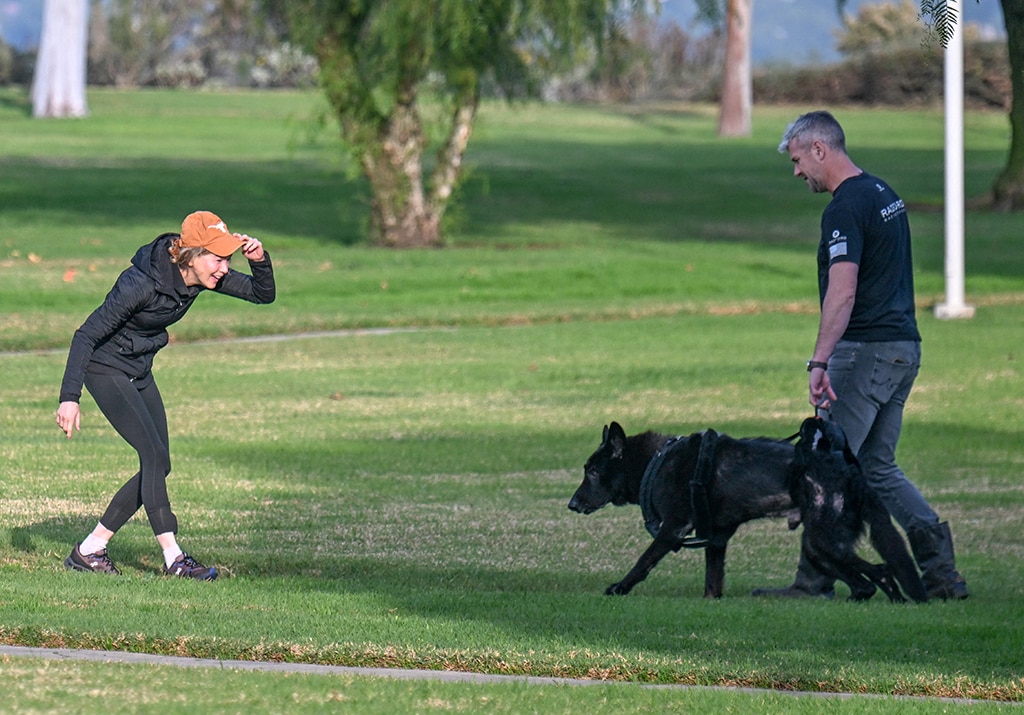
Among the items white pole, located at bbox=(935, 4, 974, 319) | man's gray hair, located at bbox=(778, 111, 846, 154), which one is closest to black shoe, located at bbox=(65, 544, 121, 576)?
man's gray hair, located at bbox=(778, 111, 846, 154)

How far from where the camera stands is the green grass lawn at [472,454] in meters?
6.33

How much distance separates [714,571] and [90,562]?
3102 mm

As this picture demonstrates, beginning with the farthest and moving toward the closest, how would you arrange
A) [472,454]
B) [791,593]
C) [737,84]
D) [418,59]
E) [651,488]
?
[737,84] < [418,59] < [472,454] < [791,593] < [651,488]

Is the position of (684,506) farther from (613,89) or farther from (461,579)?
(613,89)

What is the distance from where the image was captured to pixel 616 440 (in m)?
8.22

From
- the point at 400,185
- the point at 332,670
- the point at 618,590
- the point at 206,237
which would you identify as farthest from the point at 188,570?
the point at 400,185

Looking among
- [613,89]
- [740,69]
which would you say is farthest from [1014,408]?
[613,89]

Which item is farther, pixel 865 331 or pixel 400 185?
pixel 400 185

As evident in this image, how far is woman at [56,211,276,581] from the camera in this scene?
7.57 metres

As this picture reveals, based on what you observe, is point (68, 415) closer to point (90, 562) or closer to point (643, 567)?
point (90, 562)

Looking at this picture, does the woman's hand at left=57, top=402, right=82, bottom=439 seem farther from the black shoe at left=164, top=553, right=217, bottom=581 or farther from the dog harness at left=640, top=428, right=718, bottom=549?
the dog harness at left=640, top=428, right=718, bottom=549

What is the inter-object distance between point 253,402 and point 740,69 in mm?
49950

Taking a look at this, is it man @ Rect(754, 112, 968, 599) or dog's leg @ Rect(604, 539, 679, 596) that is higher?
man @ Rect(754, 112, 968, 599)

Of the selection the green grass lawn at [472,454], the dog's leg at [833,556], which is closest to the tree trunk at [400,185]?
the green grass lawn at [472,454]
